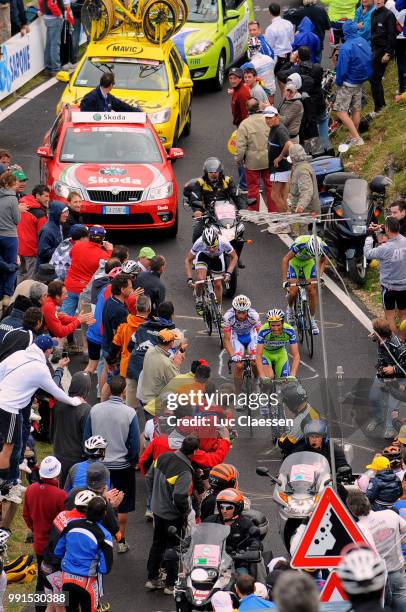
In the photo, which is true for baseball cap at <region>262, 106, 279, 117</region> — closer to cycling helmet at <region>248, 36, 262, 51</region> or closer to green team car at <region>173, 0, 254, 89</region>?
cycling helmet at <region>248, 36, 262, 51</region>

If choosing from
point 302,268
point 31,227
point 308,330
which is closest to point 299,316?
point 308,330

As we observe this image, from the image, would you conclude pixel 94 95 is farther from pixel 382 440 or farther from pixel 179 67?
pixel 382 440

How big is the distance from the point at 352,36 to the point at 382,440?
453 inches

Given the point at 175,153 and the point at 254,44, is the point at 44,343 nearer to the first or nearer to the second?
the point at 175,153

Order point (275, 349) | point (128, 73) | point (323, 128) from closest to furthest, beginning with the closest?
point (275, 349) < point (323, 128) < point (128, 73)

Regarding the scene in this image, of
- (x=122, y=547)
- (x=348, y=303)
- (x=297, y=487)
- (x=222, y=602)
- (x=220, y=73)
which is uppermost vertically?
(x=222, y=602)

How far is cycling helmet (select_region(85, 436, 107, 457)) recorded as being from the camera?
12.9m

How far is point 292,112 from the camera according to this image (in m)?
23.2

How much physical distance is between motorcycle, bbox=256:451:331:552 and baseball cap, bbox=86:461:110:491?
1426mm

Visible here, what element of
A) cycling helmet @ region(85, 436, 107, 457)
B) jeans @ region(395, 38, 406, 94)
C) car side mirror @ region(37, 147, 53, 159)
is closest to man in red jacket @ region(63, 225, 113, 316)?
car side mirror @ region(37, 147, 53, 159)

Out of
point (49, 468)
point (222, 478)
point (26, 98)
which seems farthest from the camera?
point (26, 98)

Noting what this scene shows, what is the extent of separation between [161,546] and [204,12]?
671 inches

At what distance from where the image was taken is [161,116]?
77.7 ft

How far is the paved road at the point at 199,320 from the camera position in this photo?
14.0 meters
